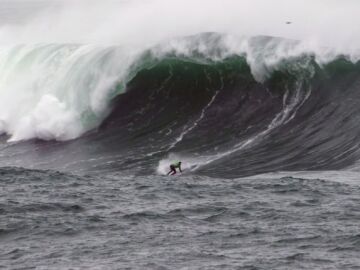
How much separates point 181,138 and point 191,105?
3370 mm

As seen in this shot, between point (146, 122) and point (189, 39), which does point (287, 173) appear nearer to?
point (146, 122)

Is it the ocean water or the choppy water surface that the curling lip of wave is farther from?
the choppy water surface

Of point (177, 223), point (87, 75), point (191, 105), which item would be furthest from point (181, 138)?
point (177, 223)

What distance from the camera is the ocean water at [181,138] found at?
57.0 ft

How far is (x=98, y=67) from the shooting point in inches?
1470

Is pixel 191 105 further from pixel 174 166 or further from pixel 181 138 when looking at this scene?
pixel 174 166

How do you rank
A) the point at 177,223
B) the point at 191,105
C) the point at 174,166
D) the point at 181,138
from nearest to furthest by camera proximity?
the point at 177,223 < the point at 174,166 < the point at 181,138 < the point at 191,105

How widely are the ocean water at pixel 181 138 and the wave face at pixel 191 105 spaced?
0.26 feet

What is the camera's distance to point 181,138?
30438 millimetres

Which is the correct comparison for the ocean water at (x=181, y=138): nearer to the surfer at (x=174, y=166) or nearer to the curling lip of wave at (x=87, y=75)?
the curling lip of wave at (x=87, y=75)

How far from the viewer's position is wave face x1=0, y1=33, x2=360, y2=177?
28.1 metres

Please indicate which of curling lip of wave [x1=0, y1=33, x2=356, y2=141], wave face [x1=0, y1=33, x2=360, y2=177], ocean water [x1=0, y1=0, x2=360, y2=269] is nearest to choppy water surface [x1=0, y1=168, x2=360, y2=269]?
ocean water [x1=0, y1=0, x2=360, y2=269]

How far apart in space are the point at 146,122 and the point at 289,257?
1699 centimetres

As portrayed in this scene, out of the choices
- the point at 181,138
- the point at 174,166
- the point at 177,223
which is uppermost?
the point at 181,138
